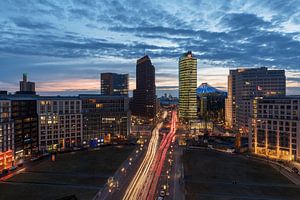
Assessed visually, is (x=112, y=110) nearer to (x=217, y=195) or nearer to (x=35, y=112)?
(x=35, y=112)

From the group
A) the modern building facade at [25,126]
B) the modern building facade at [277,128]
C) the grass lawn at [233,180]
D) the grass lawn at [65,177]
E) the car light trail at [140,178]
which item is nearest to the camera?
the car light trail at [140,178]

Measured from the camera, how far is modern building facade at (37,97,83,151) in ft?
418

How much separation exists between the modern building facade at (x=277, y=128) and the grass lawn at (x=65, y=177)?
57.4 metres

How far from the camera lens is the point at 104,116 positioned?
515ft

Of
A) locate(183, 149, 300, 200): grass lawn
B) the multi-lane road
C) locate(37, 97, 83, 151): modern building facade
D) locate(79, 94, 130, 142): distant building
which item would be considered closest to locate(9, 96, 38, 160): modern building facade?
locate(37, 97, 83, 151): modern building facade

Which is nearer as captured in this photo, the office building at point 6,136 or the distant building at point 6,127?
the office building at point 6,136

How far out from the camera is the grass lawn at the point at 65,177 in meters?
70.4

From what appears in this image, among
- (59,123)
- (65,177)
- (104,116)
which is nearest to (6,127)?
(65,177)

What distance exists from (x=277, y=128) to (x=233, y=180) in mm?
42929

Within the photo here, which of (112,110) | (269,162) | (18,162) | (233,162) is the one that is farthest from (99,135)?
(269,162)

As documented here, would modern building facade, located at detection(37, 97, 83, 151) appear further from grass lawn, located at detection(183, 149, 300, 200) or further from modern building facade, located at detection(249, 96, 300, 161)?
modern building facade, located at detection(249, 96, 300, 161)

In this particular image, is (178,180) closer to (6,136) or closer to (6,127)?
(6,136)

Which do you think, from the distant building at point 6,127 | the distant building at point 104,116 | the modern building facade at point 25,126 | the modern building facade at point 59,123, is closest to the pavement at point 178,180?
the distant building at point 104,116

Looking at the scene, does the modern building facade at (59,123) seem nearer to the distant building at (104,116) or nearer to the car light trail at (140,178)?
the distant building at (104,116)
